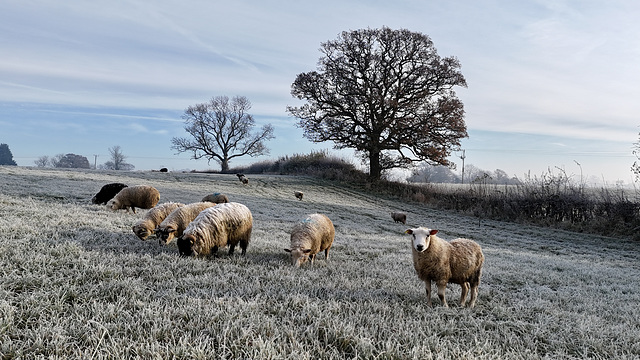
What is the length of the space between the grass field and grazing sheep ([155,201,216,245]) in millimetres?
223

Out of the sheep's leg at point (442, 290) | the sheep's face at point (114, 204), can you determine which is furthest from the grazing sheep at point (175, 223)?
the sheep's leg at point (442, 290)

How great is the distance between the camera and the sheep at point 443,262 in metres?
4.73

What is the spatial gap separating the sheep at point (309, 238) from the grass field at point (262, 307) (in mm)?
260

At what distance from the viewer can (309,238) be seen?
6738 mm

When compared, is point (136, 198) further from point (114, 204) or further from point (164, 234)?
point (164, 234)

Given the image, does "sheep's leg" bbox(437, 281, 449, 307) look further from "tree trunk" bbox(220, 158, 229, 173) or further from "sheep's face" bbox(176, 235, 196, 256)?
"tree trunk" bbox(220, 158, 229, 173)

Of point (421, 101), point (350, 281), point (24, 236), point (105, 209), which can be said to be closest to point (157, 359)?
point (350, 281)

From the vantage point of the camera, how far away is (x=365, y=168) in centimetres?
3512

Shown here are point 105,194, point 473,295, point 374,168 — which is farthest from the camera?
point 374,168

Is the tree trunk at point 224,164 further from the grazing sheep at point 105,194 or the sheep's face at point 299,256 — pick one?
the sheep's face at point 299,256

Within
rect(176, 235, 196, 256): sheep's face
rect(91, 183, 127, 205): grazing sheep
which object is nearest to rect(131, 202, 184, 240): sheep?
rect(176, 235, 196, 256): sheep's face

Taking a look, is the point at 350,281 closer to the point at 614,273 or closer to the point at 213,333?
the point at 213,333

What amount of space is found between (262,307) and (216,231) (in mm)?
2923

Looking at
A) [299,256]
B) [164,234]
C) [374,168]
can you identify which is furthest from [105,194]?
[374,168]
